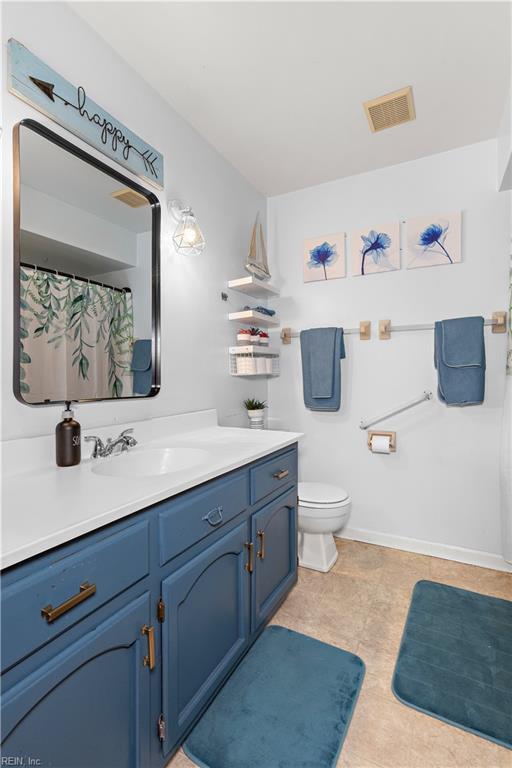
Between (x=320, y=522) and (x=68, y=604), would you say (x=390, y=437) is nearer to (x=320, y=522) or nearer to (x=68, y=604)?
(x=320, y=522)

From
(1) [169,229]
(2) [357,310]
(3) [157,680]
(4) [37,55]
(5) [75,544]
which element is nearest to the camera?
(5) [75,544]

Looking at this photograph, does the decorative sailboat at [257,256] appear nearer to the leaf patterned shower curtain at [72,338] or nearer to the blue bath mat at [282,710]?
the leaf patterned shower curtain at [72,338]

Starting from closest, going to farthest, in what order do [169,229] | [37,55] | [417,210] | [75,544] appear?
[75,544] < [37,55] < [169,229] < [417,210]

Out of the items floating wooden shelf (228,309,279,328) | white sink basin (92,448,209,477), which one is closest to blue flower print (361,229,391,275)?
floating wooden shelf (228,309,279,328)

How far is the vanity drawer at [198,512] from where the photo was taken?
3.40 ft

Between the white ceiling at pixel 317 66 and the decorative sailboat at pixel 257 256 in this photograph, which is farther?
the decorative sailboat at pixel 257 256

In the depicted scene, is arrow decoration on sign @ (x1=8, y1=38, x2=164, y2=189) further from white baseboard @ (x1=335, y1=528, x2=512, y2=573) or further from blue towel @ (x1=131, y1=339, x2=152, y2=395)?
white baseboard @ (x1=335, y1=528, x2=512, y2=573)

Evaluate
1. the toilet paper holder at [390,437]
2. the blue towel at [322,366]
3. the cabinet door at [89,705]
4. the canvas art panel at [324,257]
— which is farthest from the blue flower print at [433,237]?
the cabinet door at [89,705]

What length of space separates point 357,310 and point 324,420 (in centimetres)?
80

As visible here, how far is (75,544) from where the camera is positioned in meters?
0.79

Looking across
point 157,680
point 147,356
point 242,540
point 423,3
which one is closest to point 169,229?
point 147,356

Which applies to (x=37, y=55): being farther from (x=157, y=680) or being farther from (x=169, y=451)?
(x=157, y=680)

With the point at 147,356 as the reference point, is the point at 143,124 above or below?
above

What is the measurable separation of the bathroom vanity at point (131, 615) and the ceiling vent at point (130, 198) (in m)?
1.07
